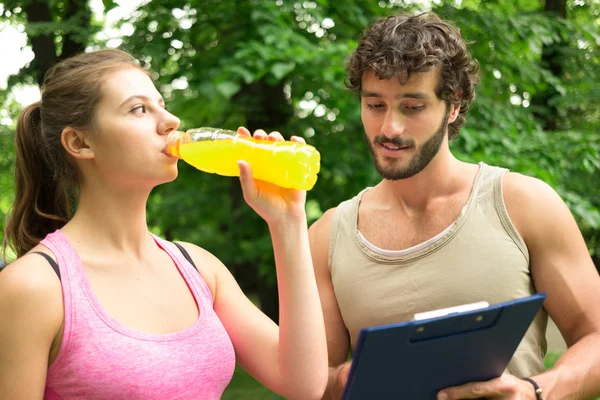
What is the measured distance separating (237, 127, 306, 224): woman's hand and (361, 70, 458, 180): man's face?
2.16 ft

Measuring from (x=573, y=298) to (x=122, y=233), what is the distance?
1456 mm

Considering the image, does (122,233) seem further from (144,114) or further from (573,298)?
(573,298)

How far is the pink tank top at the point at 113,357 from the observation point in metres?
1.77

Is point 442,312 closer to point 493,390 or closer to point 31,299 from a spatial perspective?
point 493,390

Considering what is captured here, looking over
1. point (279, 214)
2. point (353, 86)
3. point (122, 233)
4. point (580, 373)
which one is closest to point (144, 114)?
point (122, 233)

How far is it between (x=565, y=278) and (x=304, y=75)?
2.80 m

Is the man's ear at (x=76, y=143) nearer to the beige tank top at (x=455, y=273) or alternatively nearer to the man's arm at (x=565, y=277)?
the beige tank top at (x=455, y=273)

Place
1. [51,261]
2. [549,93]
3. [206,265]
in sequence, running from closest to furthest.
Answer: [51,261] < [206,265] < [549,93]

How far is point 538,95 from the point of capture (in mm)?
6340

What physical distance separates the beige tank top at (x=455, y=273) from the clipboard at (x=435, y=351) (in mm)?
503

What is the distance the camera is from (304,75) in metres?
4.84

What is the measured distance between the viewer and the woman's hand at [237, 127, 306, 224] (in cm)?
189

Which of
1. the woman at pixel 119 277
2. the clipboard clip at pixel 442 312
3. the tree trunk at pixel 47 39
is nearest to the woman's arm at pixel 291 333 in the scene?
the woman at pixel 119 277

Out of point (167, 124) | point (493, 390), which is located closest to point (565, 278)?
point (493, 390)
